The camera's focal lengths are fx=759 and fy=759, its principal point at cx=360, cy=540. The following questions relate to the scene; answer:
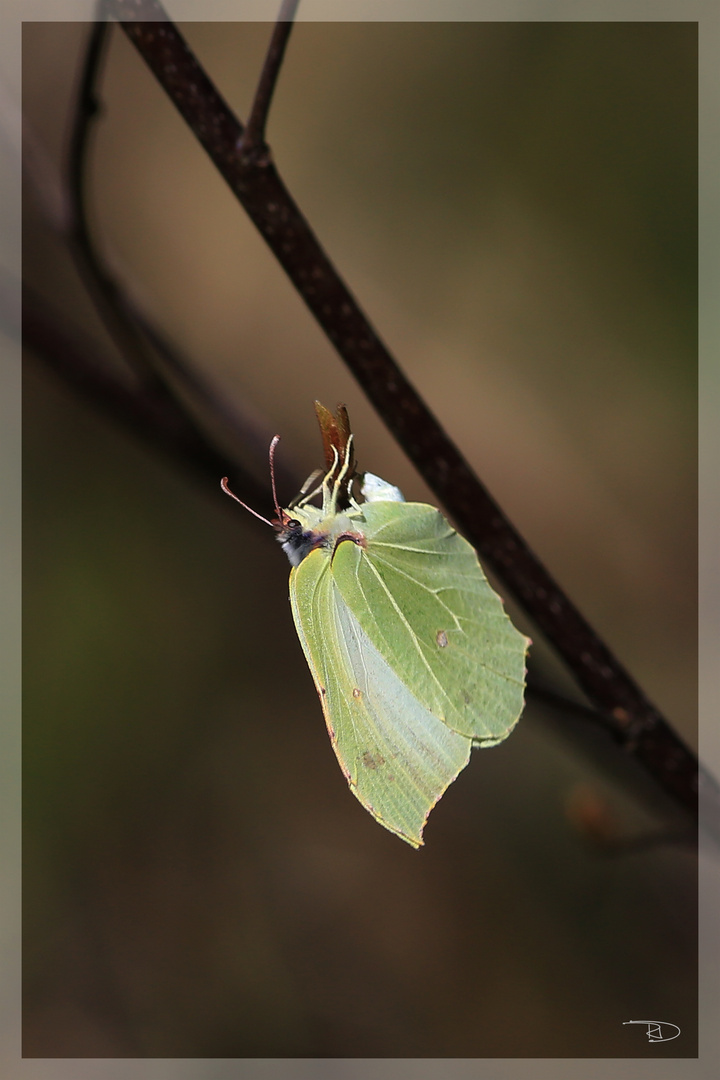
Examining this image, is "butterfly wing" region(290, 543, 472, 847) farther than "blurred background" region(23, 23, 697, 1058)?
No

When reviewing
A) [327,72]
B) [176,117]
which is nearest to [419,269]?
[327,72]

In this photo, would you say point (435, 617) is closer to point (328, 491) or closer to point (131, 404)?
point (328, 491)

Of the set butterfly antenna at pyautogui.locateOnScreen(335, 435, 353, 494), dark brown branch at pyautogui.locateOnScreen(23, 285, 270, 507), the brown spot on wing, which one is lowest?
the brown spot on wing
